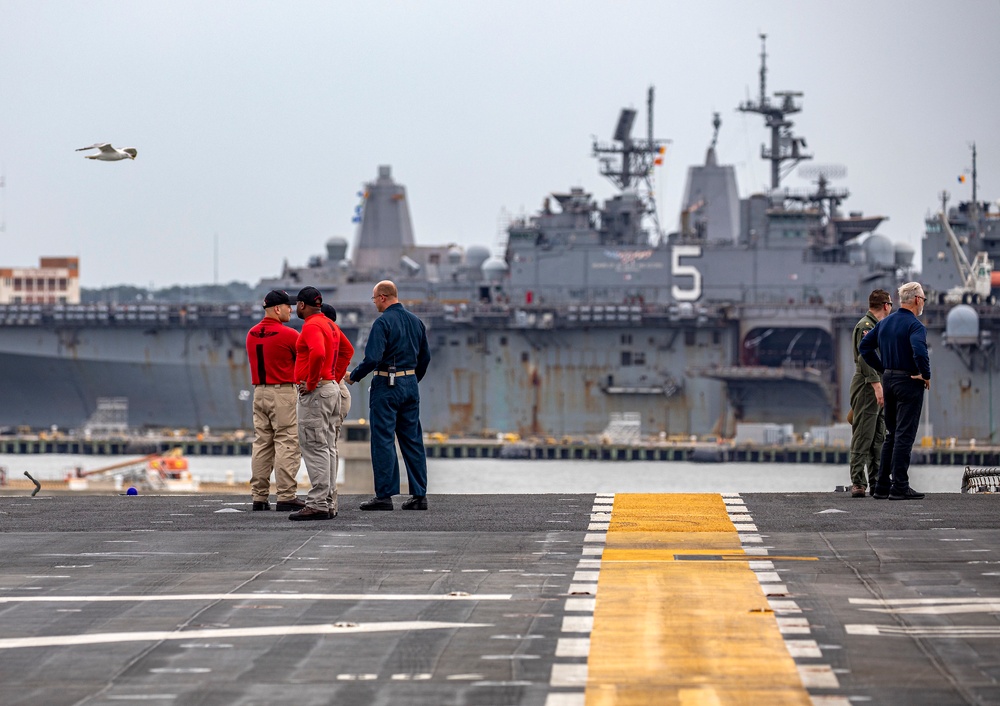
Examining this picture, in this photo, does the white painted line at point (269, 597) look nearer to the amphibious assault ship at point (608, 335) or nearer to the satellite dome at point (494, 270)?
the amphibious assault ship at point (608, 335)

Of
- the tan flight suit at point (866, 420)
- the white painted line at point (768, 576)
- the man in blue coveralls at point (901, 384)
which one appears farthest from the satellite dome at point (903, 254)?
the white painted line at point (768, 576)

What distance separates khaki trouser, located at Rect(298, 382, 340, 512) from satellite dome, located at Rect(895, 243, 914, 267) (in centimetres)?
5555

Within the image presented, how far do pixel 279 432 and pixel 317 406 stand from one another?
2.71 ft

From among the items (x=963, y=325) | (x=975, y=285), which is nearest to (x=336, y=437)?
(x=963, y=325)

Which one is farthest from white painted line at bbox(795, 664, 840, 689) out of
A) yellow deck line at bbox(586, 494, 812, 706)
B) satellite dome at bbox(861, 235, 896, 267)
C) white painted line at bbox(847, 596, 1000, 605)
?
satellite dome at bbox(861, 235, 896, 267)

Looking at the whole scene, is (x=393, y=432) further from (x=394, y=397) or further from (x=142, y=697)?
(x=142, y=697)

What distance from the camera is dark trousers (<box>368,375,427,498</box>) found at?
11086 millimetres

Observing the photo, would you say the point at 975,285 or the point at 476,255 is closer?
the point at 975,285

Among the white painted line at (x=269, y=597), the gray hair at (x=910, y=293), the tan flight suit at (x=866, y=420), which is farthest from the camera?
the tan flight suit at (x=866, y=420)

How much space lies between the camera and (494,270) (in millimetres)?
64500

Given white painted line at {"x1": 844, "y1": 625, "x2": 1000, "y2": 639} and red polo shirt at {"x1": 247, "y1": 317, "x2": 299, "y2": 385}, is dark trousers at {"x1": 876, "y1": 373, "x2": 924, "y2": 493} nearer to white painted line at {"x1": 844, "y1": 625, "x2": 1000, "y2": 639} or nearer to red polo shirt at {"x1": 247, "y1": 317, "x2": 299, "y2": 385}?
red polo shirt at {"x1": 247, "y1": 317, "x2": 299, "y2": 385}

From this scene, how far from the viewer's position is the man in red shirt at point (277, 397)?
37.3ft

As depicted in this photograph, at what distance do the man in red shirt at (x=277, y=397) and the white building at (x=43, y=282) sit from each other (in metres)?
115

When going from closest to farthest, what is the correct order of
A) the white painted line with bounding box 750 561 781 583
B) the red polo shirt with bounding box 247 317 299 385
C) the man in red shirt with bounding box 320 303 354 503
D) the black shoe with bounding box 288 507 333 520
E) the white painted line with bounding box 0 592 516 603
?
the white painted line with bounding box 0 592 516 603 → the white painted line with bounding box 750 561 781 583 → the black shoe with bounding box 288 507 333 520 → the man in red shirt with bounding box 320 303 354 503 → the red polo shirt with bounding box 247 317 299 385
